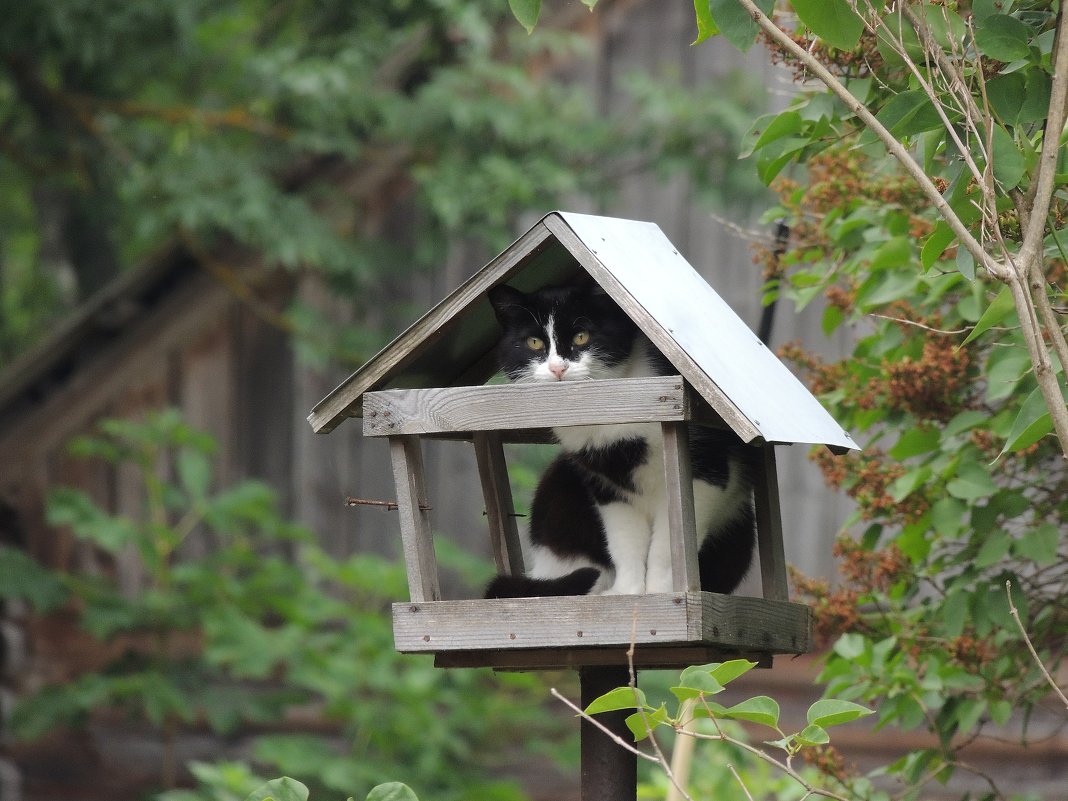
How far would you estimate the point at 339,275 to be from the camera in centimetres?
605

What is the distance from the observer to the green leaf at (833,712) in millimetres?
1768

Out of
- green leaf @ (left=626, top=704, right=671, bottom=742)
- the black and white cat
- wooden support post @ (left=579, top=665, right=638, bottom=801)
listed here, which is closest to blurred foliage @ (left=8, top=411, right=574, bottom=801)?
the black and white cat

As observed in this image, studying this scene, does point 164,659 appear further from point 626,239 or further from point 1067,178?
point 1067,178

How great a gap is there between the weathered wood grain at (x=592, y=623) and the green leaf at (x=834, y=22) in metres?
0.85

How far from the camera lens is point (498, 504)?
2922mm

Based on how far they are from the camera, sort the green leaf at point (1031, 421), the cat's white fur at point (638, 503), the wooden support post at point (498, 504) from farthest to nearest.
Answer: the wooden support post at point (498, 504) < the cat's white fur at point (638, 503) < the green leaf at point (1031, 421)

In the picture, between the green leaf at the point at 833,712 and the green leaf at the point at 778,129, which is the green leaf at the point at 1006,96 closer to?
the green leaf at the point at 778,129

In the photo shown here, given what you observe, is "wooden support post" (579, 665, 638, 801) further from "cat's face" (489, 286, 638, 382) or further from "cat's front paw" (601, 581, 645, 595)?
"cat's face" (489, 286, 638, 382)

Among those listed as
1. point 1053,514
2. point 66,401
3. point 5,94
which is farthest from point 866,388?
point 5,94

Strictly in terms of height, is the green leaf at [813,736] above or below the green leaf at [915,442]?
below

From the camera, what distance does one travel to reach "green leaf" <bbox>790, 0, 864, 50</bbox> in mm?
1855

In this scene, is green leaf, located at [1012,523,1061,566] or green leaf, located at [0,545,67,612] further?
green leaf, located at [0,545,67,612]

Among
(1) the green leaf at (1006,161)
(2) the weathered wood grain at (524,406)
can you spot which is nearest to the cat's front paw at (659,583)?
(2) the weathered wood grain at (524,406)

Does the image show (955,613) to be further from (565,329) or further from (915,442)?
(565,329)
